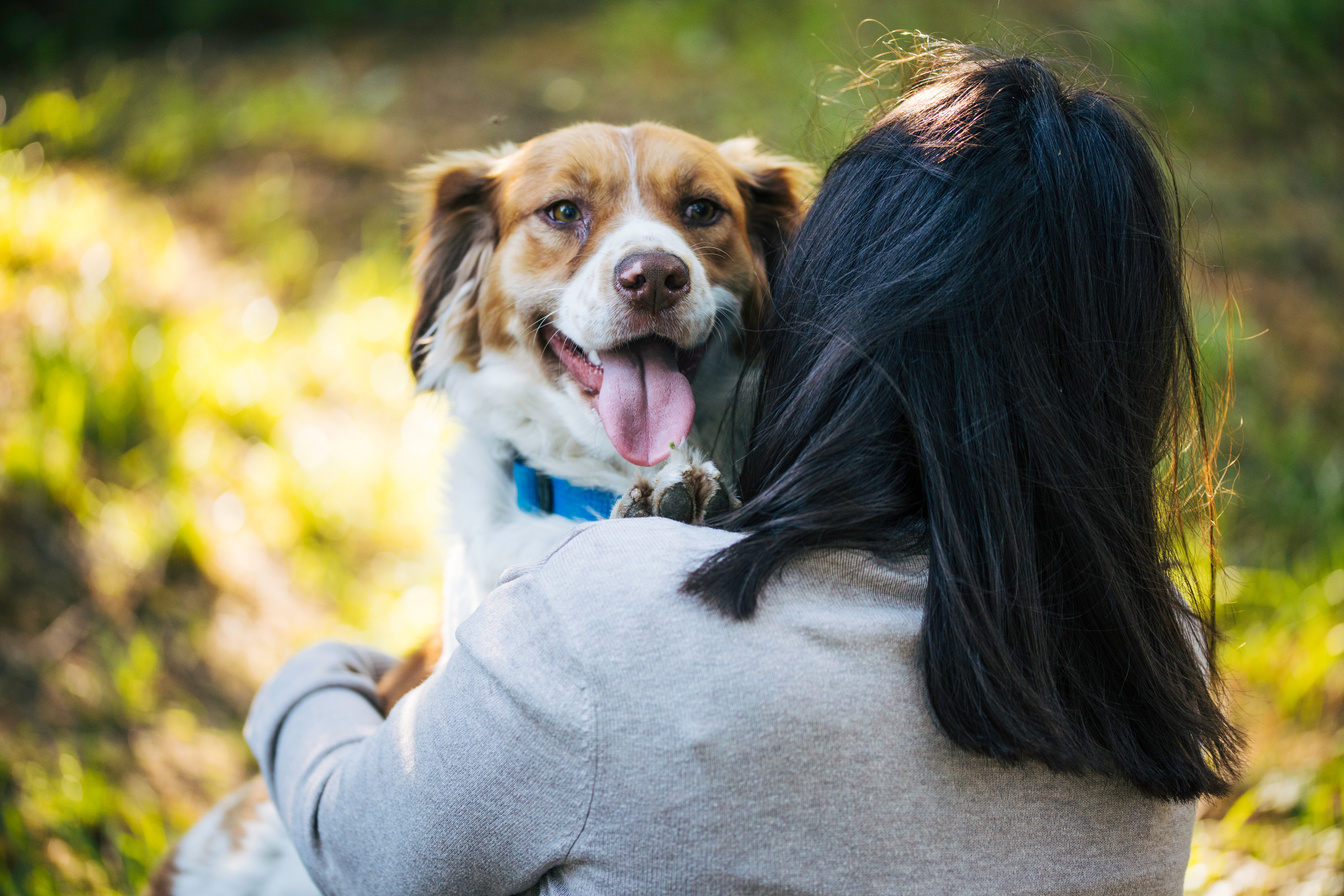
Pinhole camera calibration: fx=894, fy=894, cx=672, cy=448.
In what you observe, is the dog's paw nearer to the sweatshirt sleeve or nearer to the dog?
the dog

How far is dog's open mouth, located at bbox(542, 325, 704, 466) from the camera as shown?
179cm

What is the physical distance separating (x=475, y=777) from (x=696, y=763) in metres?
0.25

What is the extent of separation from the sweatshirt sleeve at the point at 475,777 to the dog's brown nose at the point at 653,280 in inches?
35.3

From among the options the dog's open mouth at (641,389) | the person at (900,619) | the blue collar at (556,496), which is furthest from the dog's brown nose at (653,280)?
the person at (900,619)

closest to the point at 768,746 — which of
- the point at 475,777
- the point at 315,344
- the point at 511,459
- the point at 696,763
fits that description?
the point at 696,763

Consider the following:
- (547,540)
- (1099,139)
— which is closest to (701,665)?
(1099,139)

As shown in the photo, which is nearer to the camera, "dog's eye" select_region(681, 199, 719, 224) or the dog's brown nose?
the dog's brown nose

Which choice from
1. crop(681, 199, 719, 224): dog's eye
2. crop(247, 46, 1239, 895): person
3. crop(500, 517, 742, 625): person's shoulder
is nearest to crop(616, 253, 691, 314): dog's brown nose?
crop(681, 199, 719, 224): dog's eye

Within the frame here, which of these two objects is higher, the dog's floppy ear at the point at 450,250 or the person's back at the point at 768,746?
the dog's floppy ear at the point at 450,250

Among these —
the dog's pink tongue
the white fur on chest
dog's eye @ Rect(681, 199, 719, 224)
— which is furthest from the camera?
dog's eye @ Rect(681, 199, 719, 224)

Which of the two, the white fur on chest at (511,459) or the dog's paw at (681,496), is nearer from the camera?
the dog's paw at (681,496)

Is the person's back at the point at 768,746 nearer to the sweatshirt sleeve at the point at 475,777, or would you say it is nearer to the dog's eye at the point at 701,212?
the sweatshirt sleeve at the point at 475,777

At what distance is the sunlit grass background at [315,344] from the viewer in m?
2.78

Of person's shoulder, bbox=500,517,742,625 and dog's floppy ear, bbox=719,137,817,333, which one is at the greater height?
dog's floppy ear, bbox=719,137,817,333
